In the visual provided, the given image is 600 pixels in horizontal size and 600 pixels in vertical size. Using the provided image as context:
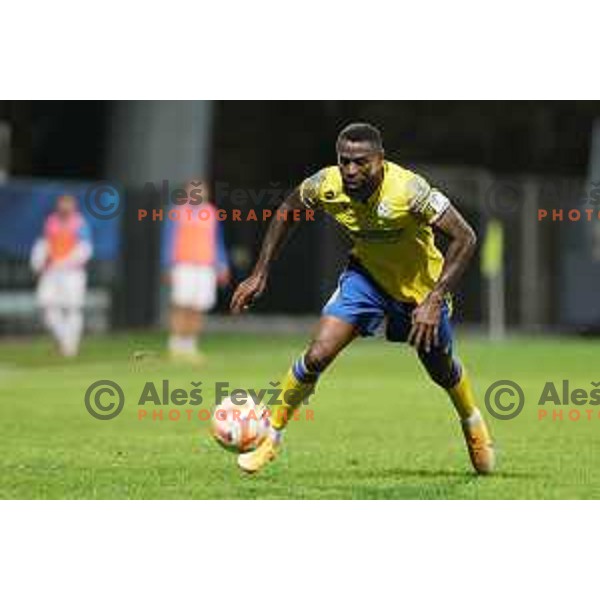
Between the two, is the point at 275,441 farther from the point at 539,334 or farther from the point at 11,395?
the point at 539,334

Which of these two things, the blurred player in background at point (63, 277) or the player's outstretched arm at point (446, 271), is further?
the blurred player in background at point (63, 277)

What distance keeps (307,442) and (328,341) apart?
2.43 metres

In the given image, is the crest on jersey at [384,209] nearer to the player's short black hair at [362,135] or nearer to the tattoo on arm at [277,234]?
the player's short black hair at [362,135]

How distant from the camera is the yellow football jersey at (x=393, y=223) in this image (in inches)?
383

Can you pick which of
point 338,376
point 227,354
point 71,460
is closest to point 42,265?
point 227,354

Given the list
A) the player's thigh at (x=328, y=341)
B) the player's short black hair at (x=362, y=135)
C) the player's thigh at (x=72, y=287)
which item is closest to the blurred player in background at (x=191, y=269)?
the player's thigh at (x=72, y=287)

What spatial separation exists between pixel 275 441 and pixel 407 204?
1.51m

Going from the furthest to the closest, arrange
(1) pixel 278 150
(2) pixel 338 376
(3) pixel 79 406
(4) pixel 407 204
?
(1) pixel 278 150 → (2) pixel 338 376 → (3) pixel 79 406 → (4) pixel 407 204

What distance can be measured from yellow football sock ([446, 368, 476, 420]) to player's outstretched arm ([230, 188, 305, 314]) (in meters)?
1.25

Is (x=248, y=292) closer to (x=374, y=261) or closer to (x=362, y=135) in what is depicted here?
(x=374, y=261)

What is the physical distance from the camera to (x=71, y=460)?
1105cm

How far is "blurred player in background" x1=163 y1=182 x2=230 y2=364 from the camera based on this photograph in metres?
20.8

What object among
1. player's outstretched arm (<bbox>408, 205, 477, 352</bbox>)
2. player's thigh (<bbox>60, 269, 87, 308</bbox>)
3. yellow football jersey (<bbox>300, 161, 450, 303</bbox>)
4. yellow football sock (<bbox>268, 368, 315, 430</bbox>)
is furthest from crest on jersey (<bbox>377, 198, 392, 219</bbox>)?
player's thigh (<bbox>60, 269, 87, 308</bbox>)

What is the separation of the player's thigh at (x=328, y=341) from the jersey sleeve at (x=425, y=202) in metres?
0.72
